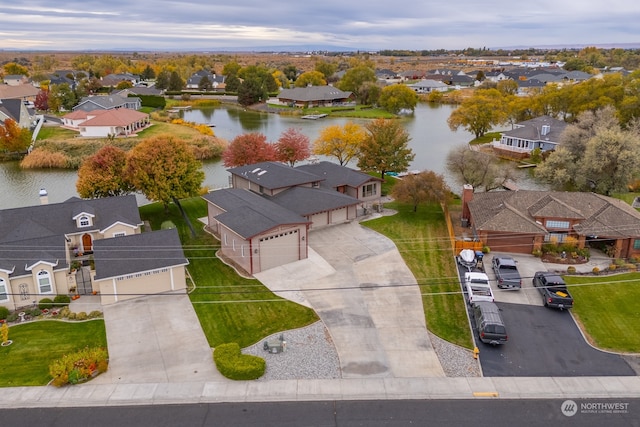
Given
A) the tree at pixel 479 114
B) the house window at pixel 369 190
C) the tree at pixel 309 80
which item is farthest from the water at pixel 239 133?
the tree at pixel 309 80

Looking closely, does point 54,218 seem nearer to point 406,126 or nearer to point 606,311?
point 606,311

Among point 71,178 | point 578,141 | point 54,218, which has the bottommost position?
point 71,178

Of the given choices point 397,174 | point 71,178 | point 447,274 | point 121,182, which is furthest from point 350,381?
point 71,178

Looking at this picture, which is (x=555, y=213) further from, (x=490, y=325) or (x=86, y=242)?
(x=86, y=242)

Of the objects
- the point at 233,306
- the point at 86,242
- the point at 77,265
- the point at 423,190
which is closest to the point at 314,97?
the point at 423,190

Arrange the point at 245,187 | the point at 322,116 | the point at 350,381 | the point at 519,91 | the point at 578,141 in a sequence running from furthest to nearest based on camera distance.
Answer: the point at 519,91 < the point at 322,116 < the point at 578,141 < the point at 245,187 < the point at 350,381

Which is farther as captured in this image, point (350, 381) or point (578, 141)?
point (578, 141)

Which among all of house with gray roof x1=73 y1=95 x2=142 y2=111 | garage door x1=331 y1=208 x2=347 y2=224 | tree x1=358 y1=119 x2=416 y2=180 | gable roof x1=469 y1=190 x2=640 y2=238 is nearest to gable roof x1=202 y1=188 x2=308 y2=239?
garage door x1=331 y1=208 x2=347 y2=224
